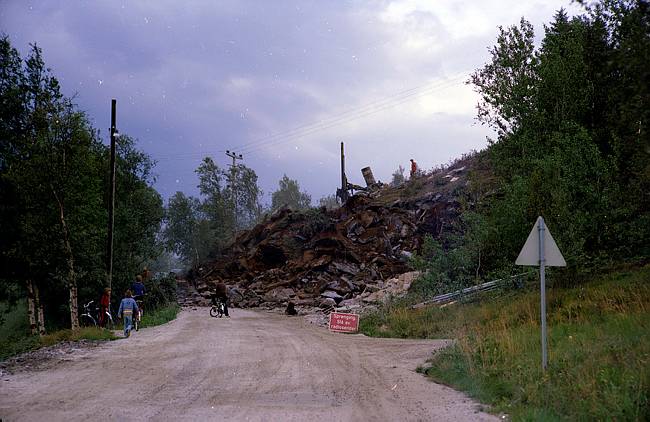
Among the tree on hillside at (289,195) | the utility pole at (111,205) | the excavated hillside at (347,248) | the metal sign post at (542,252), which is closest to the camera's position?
the metal sign post at (542,252)

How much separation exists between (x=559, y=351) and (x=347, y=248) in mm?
30092

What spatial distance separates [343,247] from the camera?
40.6 m

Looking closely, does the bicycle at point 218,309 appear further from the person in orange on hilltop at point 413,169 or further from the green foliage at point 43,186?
the person in orange on hilltop at point 413,169

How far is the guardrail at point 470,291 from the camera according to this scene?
20.5 meters

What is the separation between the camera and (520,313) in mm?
16312

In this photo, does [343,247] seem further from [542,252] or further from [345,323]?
[542,252]

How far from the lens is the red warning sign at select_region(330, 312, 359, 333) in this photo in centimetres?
2055

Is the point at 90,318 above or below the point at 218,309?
below

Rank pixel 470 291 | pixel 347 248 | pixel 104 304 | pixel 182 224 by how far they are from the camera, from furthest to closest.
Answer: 1. pixel 182 224
2. pixel 347 248
3. pixel 104 304
4. pixel 470 291

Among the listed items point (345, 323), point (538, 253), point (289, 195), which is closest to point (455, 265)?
point (345, 323)

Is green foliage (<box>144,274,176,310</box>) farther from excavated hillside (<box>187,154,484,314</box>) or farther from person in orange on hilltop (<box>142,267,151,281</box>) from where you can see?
excavated hillside (<box>187,154,484,314</box>)

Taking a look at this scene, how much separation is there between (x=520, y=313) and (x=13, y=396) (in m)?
13.9

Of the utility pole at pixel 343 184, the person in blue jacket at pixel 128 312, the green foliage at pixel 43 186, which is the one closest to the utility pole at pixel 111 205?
the green foliage at pixel 43 186

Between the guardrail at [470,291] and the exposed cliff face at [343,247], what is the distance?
6.80 m
